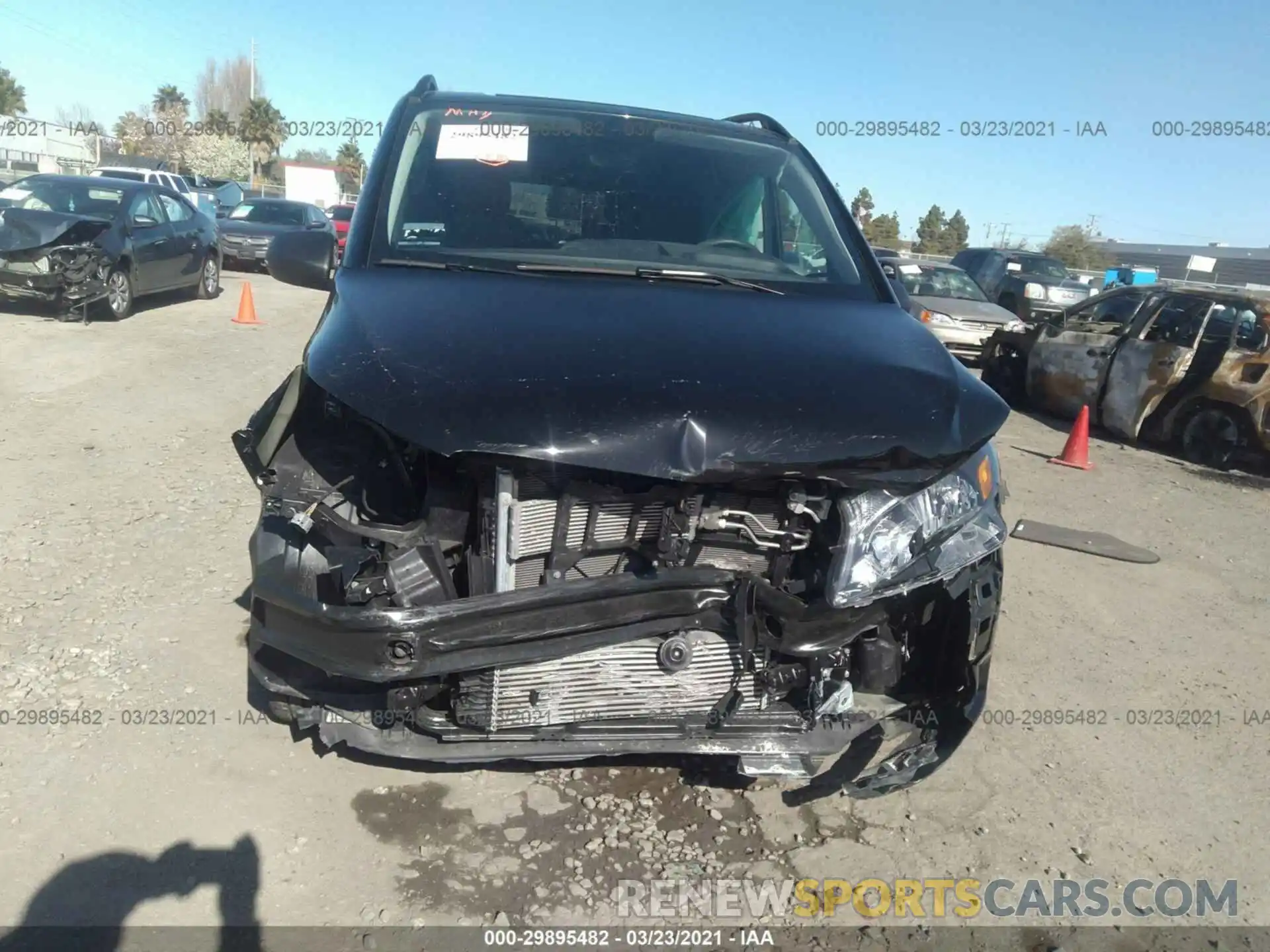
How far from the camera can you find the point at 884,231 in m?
44.2

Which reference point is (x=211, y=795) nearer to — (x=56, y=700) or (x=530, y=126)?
(x=56, y=700)

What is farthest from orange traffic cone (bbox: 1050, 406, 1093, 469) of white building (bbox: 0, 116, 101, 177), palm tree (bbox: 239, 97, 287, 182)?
palm tree (bbox: 239, 97, 287, 182)

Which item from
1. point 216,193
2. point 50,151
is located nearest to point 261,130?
point 50,151

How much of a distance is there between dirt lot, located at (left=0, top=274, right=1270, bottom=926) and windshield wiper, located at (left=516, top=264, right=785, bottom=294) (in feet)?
5.34

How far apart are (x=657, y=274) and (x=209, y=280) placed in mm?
12759

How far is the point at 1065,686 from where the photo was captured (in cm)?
420

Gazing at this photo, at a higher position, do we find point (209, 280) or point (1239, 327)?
point (1239, 327)

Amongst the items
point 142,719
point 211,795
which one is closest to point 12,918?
point 211,795

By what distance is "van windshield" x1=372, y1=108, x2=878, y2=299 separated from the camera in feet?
11.1

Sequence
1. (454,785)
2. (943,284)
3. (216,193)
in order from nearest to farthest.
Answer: (454,785), (943,284), (216,193)

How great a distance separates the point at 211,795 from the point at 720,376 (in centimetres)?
202

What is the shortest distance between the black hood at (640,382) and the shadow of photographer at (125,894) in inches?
53.9

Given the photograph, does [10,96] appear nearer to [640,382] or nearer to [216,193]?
[216,193]

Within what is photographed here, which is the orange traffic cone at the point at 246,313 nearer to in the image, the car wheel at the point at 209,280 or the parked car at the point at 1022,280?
the car wheel at the point at 209,280
